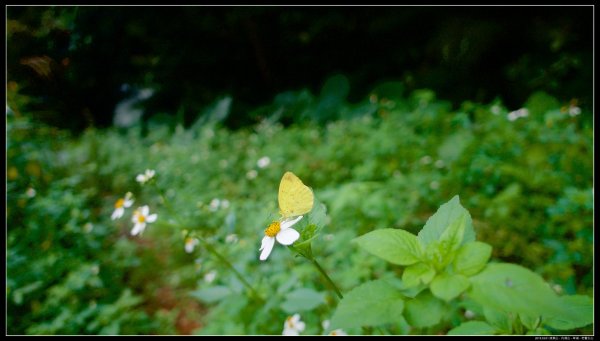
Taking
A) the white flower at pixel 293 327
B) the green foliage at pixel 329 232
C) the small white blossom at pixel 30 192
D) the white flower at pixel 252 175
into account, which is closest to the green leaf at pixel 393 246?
the green foliage at pixel 329 232

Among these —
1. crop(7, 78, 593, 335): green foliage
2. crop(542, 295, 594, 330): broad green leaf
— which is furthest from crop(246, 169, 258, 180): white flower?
crop(542, 295, 594, 330): broad green leaf

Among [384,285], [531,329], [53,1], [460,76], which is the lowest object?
[460,76]

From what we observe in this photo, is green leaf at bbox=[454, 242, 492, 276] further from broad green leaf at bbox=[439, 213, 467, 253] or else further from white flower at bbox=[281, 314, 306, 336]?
white flower at bbox=[281, 314, 306, 336]

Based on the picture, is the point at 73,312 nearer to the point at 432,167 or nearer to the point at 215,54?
the point at 432,167

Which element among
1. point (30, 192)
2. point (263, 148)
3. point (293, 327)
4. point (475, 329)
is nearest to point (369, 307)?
point (475, 329)

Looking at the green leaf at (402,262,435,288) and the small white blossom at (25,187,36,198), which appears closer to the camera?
the green leaf at (402,262,435,288)

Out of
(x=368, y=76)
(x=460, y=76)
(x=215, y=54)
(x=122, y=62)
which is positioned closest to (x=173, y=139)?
(x=122, y=62)

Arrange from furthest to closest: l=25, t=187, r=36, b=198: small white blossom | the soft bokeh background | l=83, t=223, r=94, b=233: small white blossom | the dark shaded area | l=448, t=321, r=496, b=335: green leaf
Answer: the dark shaded area < l=25, t=187, r=36, b=198: small white blossom < l=83, t=223, r=94, b=233: small white blossom < the soft bokeh background < l=448, t=321, r=496, b=335: green leaf
